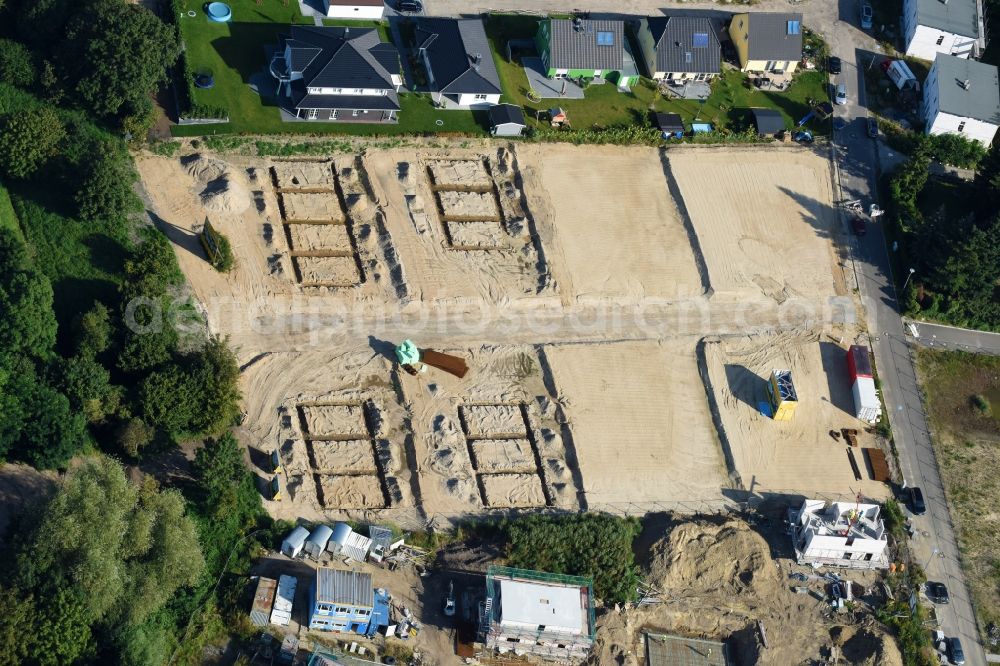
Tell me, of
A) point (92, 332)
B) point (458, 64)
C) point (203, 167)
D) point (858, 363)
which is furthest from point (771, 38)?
point (92, 332)

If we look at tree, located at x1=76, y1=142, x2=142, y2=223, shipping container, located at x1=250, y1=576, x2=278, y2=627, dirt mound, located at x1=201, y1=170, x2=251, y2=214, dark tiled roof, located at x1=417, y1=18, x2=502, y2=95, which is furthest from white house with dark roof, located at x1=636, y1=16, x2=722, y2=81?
shipping container, located at x1=250, y1=576, x2=278, y2=627

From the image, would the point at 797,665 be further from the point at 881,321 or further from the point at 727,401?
the point at 881,321

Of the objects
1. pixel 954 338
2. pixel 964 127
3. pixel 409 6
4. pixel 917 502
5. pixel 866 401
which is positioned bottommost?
pixel 917 502

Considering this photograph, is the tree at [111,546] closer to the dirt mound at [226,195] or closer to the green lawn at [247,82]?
the dirt mound at [226,195]

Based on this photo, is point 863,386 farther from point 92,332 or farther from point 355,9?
point 92,332

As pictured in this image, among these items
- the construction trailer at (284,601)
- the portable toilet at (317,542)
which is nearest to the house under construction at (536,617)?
the portable toilet at (317,542)
